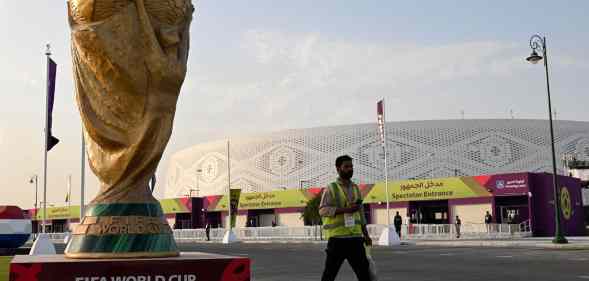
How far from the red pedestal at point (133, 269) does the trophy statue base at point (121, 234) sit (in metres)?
0.30

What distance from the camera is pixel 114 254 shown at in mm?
4348

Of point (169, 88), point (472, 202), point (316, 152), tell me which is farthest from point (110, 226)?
point (316, 152)

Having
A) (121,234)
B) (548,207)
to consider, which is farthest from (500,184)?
(121,234)

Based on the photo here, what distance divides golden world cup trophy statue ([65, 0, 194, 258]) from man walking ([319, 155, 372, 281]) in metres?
1.62

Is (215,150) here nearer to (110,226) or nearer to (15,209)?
(15,209)

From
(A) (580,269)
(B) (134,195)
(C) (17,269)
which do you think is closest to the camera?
(C) (17,269)

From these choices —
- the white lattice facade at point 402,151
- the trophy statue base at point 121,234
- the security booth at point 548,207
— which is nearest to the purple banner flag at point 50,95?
the trophy statue base at point 121,234

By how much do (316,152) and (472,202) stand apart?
3840cm

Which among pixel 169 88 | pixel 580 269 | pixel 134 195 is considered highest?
pixel 169 88

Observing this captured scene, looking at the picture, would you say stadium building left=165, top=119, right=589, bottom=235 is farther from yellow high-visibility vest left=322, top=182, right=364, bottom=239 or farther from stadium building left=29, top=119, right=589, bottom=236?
yellow high-visibility vest left=322, top=182, right=364, bottom=239

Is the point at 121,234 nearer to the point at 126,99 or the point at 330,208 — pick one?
the point at 126,99

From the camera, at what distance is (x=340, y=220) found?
5.71m

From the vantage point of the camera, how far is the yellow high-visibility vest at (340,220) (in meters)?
5.70

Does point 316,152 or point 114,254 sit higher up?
point 316,152
